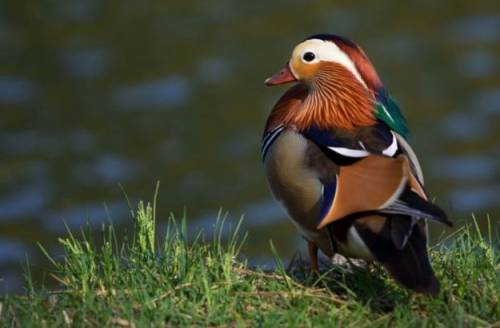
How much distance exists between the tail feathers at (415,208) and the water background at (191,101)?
16.6 ft

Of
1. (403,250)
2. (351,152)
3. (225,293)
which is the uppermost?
(351,152)

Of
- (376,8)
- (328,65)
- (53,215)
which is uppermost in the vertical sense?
(328,65)

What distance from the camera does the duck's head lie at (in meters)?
5.13

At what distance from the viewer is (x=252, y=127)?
37.1ft

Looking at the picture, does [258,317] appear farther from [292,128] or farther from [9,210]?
[9,210]

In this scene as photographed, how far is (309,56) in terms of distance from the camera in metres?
5.16

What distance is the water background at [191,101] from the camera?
33.9ft

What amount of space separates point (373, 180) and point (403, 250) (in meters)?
0.27

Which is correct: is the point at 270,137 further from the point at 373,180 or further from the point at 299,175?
the point at 373,180

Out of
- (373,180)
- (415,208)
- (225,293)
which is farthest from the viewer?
(225,293)

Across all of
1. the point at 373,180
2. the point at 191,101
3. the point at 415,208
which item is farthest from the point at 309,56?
the point at 191,101

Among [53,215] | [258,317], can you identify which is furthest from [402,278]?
[53,215]

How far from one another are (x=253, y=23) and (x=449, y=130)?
250 cm

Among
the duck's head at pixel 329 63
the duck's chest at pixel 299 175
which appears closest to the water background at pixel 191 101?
the duck's head at pixel 329 63
